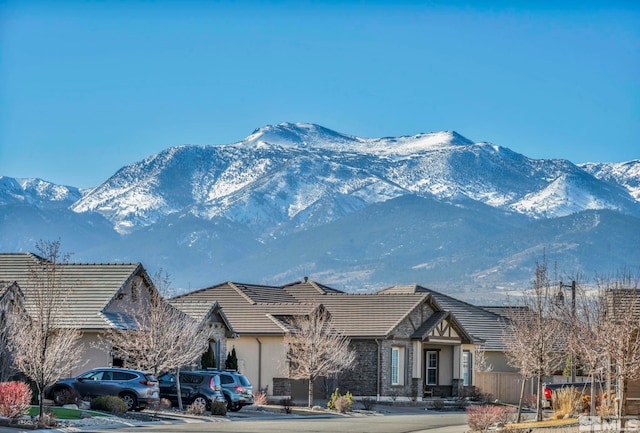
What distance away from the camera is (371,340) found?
68.8 metres

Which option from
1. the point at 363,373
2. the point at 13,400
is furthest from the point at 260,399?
the point at 13,400

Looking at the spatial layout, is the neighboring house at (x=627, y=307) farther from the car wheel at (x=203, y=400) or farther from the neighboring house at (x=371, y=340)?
the neighboring house at (x=371, y=340)

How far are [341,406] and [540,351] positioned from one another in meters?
11.7

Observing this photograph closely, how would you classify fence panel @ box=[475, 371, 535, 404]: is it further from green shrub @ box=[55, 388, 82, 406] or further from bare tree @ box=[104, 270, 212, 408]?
green shrub @ box=[55, 388, 82, 406]

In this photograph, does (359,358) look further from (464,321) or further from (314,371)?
(464,321)

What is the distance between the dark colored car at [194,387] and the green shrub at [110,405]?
18.2ft

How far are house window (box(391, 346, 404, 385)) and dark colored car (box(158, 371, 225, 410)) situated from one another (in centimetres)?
1939

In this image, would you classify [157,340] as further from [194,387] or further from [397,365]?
[397,365]

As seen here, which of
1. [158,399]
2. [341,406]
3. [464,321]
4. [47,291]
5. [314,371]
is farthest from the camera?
[464,321]

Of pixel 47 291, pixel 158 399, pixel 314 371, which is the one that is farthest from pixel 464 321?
pixel 47 291

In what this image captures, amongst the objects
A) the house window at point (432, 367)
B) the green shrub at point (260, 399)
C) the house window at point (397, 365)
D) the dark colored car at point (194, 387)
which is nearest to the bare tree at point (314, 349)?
the green shrub at point (260, 399)

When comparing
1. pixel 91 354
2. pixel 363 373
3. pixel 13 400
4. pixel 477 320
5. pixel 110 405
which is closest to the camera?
pixel 13 400

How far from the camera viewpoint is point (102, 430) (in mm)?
38594

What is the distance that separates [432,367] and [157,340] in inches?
994
